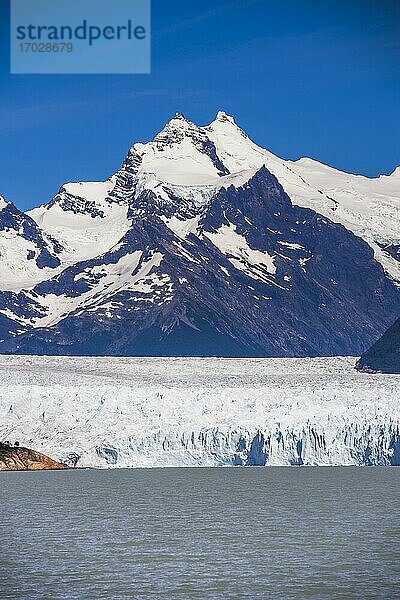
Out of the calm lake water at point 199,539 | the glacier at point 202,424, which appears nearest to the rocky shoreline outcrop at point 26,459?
the glacier at point 202,424

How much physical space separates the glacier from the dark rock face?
102 feet

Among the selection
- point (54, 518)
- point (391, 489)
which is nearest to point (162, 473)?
point (391, 489)

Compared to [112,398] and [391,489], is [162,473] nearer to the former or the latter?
[112,398]

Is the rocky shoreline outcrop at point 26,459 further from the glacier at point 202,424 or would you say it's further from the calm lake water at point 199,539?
the calm lake water at point 199,539

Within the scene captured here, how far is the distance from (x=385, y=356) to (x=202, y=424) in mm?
53840

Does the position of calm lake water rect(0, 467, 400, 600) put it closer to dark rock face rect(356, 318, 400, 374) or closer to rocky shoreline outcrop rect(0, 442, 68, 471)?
rocky shoreline outcrop rect(0, 442, 68, 471)

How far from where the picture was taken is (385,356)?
119 metres

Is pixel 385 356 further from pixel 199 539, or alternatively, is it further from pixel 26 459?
pixel 199 539

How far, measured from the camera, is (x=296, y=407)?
229 ft

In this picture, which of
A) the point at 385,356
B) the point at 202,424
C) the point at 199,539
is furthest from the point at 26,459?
the point at 385,356

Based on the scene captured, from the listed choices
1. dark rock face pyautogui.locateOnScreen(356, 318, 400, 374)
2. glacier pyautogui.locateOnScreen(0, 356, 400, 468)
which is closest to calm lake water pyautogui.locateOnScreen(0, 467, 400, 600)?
glacier pyautogui.locateOnScreen(0, 356, 400, 468)

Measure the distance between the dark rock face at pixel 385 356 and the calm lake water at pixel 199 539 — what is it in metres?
46.4

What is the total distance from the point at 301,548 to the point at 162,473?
4000 centimetres

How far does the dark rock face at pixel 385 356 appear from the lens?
355ft
